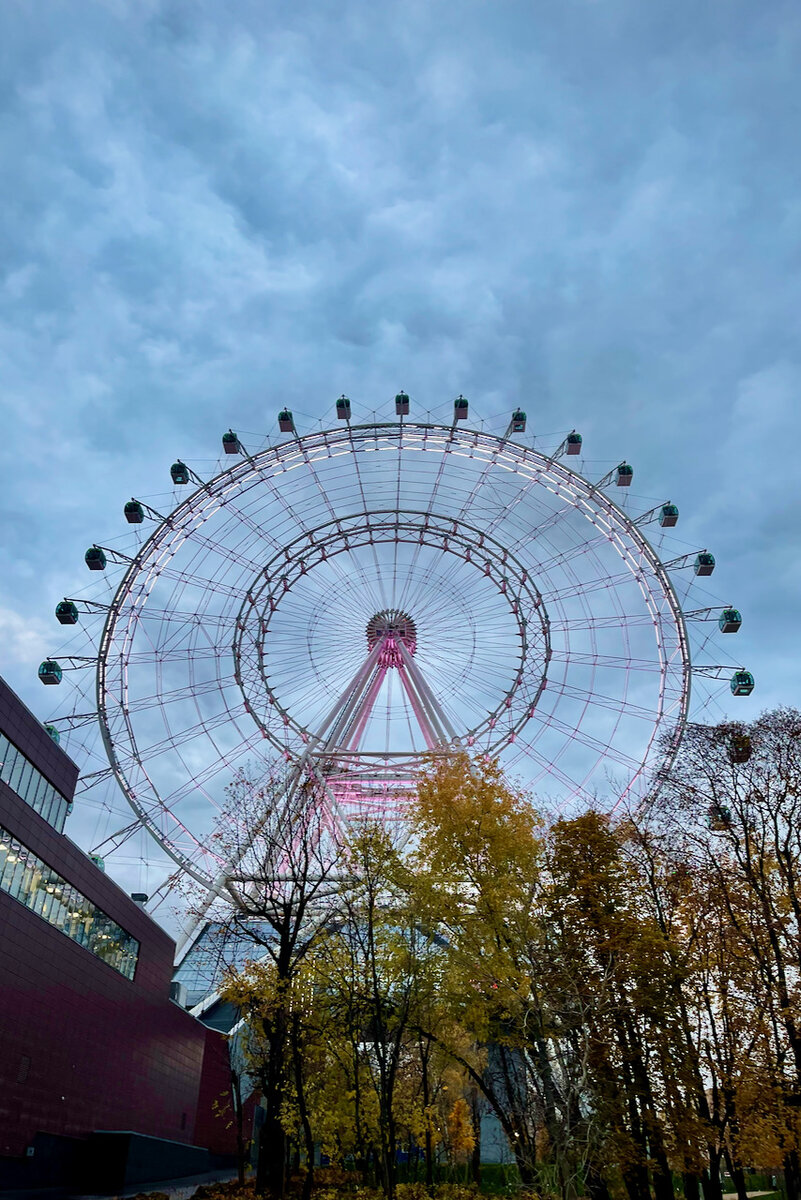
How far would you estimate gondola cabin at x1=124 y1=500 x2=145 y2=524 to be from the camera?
131 feet

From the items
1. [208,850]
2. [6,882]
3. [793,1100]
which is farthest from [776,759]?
[208,850]

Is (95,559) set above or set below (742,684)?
above

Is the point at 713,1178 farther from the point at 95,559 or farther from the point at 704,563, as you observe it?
the point at 95,559

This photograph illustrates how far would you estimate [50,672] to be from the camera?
1647 inches

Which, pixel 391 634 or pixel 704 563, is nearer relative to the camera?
pixel 704 563

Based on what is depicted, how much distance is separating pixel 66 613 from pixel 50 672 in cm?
331

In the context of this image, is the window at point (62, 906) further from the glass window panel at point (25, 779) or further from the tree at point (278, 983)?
the tree at point (278, 983)

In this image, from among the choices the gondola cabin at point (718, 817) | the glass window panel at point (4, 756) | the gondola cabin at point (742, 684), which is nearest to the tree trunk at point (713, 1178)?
the gondola cabin at point (718, 817)

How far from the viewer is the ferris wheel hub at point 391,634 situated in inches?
1740

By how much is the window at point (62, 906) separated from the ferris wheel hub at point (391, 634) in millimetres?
18446

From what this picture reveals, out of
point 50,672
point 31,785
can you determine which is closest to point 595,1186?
point 31,785

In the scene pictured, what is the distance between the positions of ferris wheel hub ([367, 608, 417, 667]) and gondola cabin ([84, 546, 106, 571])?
14.1 m

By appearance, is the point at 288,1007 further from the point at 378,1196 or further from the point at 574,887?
the point at 574,887

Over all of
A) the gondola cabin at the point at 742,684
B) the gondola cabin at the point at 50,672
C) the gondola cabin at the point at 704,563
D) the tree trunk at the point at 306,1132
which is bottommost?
the tree trunk at the point at 306,1132
